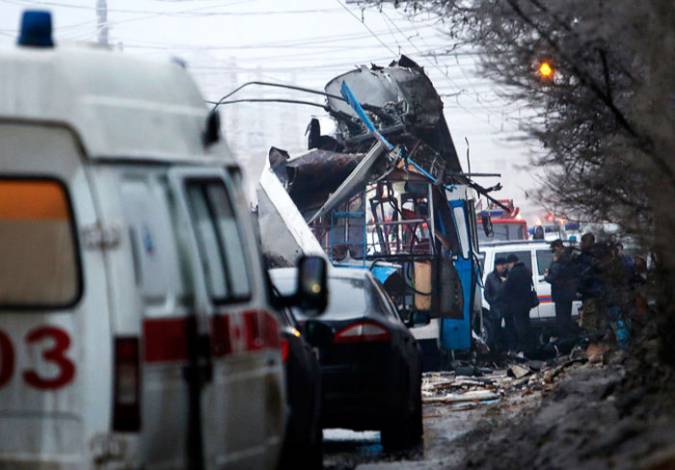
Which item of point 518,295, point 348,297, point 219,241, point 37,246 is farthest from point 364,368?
point 518,295

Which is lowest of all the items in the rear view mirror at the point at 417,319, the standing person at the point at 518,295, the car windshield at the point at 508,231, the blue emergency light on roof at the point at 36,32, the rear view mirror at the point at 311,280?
the rear view mirror at the point at 417,319

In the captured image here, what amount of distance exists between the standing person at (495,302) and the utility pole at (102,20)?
69.1ft

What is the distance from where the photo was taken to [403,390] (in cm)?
1236

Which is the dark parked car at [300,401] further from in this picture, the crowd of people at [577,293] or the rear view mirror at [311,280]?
the crowd of people at [577,293]

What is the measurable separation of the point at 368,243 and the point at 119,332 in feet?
55.1

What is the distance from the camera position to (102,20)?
4362 cm

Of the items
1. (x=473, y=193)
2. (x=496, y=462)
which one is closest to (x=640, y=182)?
(x=496, y=462)

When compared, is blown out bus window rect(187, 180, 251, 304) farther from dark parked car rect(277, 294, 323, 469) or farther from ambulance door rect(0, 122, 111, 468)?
dark parked car rect(277, 294, 323, 469)

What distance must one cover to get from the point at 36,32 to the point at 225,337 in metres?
1.55

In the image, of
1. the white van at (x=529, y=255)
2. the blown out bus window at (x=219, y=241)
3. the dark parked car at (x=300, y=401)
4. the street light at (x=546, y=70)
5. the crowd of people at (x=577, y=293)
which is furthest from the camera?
the white van at (x=529, y=255)

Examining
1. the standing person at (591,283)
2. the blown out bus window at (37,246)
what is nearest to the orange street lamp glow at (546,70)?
the standing person at (591,283)

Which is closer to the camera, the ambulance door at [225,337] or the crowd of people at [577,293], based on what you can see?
the ambulance door at [225,337]

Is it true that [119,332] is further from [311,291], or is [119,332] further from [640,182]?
[640,182]

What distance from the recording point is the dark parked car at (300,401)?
9.09 meters
